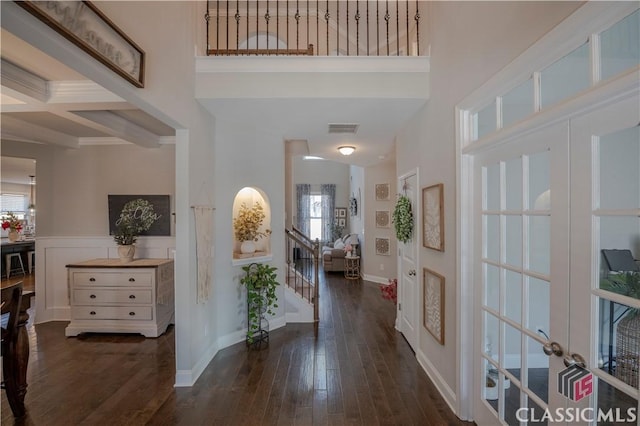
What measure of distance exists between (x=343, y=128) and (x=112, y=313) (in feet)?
13.1

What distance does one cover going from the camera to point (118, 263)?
13.7 feet

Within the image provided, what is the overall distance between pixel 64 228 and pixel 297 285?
12.2ft

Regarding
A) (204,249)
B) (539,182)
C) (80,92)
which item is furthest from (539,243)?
(80,92)

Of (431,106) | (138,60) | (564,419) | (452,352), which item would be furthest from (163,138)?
(564,419)

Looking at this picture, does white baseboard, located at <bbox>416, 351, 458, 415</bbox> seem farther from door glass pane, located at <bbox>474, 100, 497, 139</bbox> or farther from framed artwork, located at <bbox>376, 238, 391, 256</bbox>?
framed artwork, located at <bbox>376, 238, 391, 256</bbox>

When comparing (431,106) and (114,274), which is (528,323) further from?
(114,274)

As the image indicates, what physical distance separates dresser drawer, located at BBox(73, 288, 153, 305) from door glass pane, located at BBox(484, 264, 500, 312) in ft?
13.0

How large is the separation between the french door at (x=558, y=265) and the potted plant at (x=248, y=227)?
2.97 meters

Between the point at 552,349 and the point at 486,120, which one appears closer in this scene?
the point at 552,349

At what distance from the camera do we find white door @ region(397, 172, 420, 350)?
350 centimetres

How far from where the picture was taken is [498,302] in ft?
6.63

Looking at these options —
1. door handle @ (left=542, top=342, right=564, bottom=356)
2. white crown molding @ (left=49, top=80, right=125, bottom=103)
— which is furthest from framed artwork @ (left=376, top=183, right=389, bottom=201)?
door handle @ (left=542, top=342, right=564, bottom=356)

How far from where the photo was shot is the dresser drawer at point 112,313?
13.2ft

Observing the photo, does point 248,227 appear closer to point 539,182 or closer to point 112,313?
point 112,313
